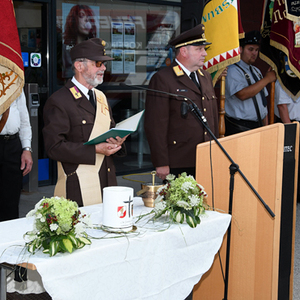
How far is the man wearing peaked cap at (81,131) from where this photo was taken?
116 inches

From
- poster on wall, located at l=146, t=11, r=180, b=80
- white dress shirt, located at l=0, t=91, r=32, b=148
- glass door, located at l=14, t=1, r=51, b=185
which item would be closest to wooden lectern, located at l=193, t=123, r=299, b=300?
white dress shirt, located at l=0, t=91, r=32, b=148

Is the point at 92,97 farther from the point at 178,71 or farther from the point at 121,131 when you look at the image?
the point at 178,71

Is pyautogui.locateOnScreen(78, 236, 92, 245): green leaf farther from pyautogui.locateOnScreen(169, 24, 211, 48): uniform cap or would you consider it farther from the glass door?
the glass door

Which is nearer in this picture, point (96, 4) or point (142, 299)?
point (142, 299)

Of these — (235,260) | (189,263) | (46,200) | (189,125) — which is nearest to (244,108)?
(189,125)

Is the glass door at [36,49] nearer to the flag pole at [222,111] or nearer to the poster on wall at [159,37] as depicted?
the poster on wall at [159,37]

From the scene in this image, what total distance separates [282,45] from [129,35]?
261cm

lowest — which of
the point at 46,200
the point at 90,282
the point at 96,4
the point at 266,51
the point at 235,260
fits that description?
the point at 235,260

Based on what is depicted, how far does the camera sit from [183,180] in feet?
8.04

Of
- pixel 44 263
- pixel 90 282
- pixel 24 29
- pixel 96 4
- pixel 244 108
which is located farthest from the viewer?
pixel 96 4

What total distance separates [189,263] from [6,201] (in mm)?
1652

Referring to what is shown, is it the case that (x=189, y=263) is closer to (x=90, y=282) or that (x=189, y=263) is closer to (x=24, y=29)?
(x=90, y=282)

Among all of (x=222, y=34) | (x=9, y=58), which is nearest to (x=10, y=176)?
(x=9, y=58)

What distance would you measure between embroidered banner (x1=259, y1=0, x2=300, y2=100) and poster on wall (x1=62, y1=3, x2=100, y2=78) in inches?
91.3
